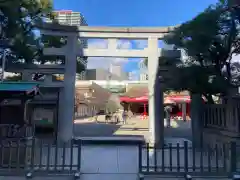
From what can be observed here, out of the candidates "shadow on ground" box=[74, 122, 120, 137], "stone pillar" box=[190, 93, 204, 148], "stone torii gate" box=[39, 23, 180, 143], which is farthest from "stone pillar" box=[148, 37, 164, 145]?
Answer: "shadow on ground" box=[74, 122, 120, 137]

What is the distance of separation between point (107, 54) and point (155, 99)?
3.02m

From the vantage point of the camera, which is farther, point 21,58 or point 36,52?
point 36,52

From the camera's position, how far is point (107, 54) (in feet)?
43.2

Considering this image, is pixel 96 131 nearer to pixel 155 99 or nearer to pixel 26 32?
pixel 155 99

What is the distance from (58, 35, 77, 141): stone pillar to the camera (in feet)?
41.8

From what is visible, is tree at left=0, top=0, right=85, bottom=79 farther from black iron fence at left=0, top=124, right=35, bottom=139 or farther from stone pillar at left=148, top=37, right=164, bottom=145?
stone pillar at left=148, top=37, right=164, bottom=145

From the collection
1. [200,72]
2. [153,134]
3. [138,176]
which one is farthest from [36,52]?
[138,176]

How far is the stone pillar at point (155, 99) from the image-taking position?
42.3 ft

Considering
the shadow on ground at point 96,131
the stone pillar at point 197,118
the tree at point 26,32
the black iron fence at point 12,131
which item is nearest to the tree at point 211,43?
the stone pillar at point 197,118

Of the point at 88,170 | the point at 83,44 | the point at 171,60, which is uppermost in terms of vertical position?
the point at 83,44

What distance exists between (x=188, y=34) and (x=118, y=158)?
478 centimetres

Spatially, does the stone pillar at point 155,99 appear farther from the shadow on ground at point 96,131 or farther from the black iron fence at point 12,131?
the black iron fence at point 12,131

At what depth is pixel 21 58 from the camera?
1292 centimetres

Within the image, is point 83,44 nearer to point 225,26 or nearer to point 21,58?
point 21,58
